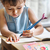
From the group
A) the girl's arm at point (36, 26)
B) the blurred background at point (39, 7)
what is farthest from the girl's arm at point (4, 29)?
the blurred background at point (39, 7)

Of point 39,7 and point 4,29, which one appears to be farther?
point 39,7

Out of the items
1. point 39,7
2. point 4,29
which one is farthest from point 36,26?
point 39,7

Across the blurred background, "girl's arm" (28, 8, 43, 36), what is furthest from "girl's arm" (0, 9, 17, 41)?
the blurred background

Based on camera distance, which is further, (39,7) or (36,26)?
(39,7)

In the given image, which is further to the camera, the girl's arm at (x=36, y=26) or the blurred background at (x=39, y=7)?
the blurred background at (x=39, y=7)

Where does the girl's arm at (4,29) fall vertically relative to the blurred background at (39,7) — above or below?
above

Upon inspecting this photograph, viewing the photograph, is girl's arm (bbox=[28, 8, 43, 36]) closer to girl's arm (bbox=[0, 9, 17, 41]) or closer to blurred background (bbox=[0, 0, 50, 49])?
girl's arm (bbox=[0, 9, 17, 41])

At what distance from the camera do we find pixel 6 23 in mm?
832

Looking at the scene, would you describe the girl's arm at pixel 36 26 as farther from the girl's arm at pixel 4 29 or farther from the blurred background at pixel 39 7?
the blurred background at pixel 39 7

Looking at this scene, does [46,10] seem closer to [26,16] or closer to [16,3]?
[26,16]

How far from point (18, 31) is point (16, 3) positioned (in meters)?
0.26

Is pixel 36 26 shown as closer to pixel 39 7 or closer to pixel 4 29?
pixel 4 29

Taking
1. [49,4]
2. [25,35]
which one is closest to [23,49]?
[25,35]

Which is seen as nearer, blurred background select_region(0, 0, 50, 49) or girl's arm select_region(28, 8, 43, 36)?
girl's arm select_region(28, 8, 43, 36)
